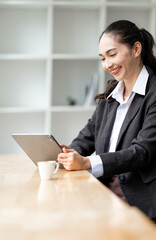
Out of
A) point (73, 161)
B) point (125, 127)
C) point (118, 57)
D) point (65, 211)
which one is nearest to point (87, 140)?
point (125, 127)

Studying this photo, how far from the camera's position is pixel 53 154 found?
6.19ft

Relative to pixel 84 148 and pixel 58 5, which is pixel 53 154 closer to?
pixel 84 148

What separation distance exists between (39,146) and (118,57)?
65cm

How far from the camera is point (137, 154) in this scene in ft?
6.19

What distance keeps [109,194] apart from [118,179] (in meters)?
0.74

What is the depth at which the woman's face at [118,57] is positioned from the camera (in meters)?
2.16

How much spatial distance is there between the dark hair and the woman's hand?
2.03 feet

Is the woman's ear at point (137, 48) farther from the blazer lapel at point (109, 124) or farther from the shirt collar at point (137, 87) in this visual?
the blazer lapel at point (109, 124)

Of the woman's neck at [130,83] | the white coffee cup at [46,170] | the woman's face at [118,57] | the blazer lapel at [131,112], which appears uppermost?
the woman's face at [118,57]

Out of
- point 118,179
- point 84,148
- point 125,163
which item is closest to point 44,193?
point 125,163

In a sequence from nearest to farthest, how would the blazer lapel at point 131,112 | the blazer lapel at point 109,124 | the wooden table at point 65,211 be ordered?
1. the wooden table at point 65,211
2. the blazer lapel at point 131,112
3. the blazer lapel at point 109,124

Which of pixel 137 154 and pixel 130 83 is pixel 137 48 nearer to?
pixel 130 83

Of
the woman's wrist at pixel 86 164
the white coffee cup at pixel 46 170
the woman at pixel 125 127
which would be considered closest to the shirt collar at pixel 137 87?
the woman at pixel 125 127

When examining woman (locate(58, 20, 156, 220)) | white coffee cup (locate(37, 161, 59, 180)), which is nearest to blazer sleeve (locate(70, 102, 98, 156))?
woman (locate(58, 20, 156, 220))
